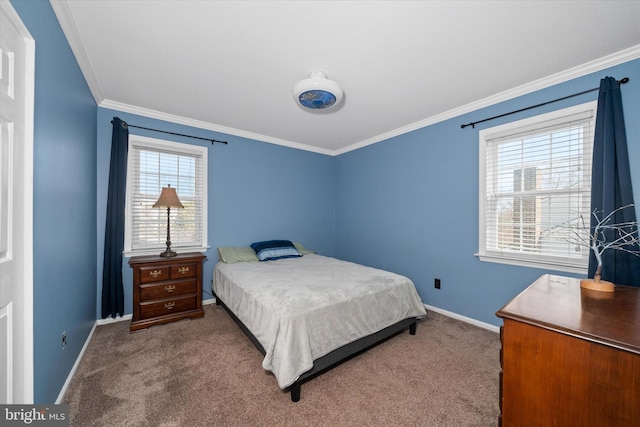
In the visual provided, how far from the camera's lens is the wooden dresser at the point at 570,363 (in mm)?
825

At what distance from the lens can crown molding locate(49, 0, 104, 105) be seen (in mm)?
1499

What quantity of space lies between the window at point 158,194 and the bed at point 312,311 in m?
0.92

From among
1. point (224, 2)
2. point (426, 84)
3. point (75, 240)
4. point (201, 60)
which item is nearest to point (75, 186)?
point (75, 240)

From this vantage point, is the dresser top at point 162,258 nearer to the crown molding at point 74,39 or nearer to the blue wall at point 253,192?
the blue wall at point 253,192

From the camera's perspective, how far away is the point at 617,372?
83 cm

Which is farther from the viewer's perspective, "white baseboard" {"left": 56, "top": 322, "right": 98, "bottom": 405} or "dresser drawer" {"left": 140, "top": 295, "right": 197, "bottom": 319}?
"dresser drawer" {"left": 140, "top": 295, "right": 197, "bottom": 319}

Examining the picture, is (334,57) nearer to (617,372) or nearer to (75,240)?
(617,372)

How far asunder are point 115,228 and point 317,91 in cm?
261

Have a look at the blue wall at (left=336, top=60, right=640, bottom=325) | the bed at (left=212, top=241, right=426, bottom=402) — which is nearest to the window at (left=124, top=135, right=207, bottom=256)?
the bed at (left=212, top=241, right=426, bottom=402)

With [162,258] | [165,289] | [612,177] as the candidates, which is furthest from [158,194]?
[612,177]

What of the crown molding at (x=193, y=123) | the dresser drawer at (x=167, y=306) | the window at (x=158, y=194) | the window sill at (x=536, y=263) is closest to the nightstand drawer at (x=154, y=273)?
the dresser drawer at (x=167, y=306)

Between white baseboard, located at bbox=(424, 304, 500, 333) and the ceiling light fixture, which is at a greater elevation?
the ceiling light fixture

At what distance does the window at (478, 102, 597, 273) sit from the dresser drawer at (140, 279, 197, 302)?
3.32 meters

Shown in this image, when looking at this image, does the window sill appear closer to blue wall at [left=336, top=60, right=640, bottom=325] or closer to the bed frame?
blue wall at [left=336, top=60, right=640, bottom=325]
